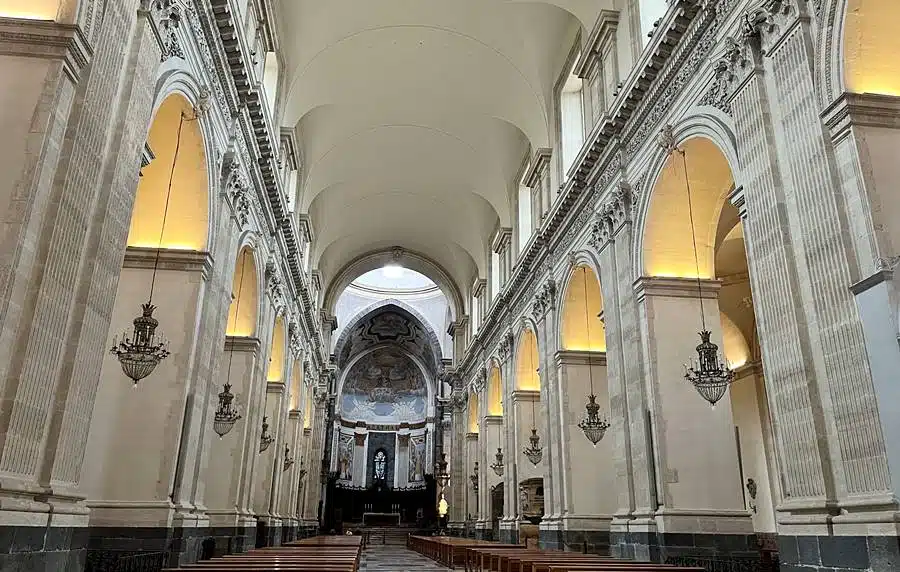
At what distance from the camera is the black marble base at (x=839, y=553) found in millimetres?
5441

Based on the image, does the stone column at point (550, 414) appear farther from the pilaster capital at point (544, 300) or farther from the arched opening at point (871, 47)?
the arched opening at point (871, 47)

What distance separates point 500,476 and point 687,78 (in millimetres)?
16441

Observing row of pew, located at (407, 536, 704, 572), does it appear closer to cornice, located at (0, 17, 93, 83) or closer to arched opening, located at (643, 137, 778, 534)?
arched opening, located at (643, 137, 778, 534)

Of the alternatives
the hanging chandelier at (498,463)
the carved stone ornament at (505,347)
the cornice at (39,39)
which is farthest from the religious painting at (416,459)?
the cornice at (39,39)

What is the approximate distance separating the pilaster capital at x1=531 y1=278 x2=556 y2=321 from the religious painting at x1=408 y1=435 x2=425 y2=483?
2774 centimetres

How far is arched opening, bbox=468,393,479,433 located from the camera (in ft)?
92.4

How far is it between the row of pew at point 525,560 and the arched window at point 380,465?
21816 millimetres

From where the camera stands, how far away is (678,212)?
10.9 m

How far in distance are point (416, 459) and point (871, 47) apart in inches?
1574

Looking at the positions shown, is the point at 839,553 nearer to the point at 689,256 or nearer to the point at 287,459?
the point at 689,256

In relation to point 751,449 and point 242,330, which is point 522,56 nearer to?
point 242,330

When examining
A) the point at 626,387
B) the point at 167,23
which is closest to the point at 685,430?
the point at 626,387

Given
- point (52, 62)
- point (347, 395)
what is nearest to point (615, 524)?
point (52, 62)

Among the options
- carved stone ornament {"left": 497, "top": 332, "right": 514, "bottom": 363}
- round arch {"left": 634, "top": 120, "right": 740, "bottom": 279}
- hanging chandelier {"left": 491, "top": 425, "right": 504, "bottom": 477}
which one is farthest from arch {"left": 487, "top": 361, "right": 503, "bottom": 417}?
round arch {"left": 634, "top": 120, "right": 740, "bottom": 279}
